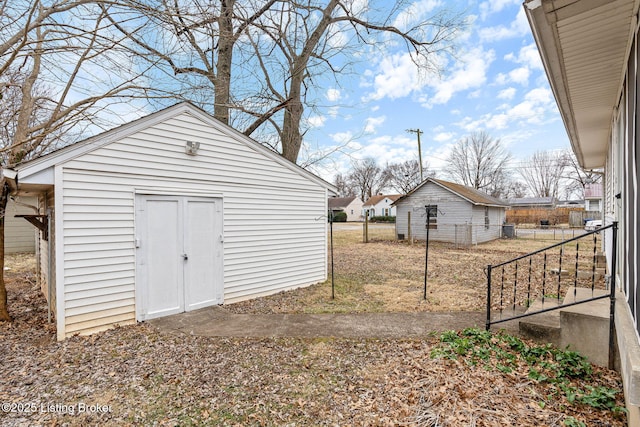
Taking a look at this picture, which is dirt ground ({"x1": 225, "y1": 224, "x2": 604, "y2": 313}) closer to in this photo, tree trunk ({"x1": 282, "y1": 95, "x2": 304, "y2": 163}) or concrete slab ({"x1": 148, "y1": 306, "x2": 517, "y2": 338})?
concrete slab ({"x1": 148, "y1": 306, "x2": 517, "y2": 338})

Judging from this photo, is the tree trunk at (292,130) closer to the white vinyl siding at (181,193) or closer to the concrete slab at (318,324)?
the white vinyl siding at (181,193)

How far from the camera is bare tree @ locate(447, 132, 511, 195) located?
36594 millimetres

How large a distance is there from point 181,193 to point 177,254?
3.53ft

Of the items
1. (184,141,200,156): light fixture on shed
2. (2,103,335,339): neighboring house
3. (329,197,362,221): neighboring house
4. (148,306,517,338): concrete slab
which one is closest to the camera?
(2,103,335,339): neighboring house

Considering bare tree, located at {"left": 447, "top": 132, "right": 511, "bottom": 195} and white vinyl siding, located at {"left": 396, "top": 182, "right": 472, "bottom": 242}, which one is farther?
bare tree, located at {"left": 447, "top": 132, "right": 511, "bottom": 195}

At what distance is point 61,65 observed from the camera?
4.85 metres

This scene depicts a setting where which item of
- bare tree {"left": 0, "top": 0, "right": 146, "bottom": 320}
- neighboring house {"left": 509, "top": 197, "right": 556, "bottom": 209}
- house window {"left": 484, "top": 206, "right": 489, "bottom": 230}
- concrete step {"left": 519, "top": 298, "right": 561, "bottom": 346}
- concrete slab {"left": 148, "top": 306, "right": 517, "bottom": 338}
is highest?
bare tree {"left": 0, "top": 0, "right": 146, "bottom": 320}

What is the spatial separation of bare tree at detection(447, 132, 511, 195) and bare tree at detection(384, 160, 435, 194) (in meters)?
10.1

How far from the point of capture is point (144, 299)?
201 inches

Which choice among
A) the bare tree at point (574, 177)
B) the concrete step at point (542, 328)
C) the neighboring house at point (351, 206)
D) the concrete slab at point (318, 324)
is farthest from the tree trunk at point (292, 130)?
the neighboring house at point (351, 206)

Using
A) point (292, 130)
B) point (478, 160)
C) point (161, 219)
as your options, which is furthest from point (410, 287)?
point (478, 160)

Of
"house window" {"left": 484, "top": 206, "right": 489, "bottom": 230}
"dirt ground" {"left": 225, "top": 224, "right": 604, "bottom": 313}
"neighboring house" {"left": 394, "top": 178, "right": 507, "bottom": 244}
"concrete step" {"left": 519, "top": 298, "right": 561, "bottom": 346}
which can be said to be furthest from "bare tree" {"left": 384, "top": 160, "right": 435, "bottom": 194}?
"concrete step" {"left": 519, "top": 298, "right": 561, "bottom": 346}

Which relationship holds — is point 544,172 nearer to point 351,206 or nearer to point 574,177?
point 574,177

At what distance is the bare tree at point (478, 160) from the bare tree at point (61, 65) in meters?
37.9
